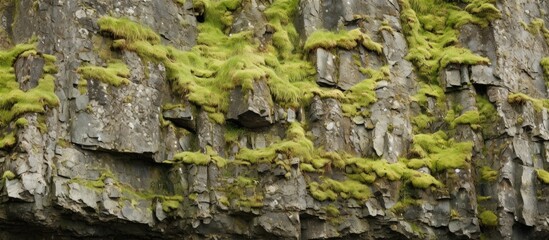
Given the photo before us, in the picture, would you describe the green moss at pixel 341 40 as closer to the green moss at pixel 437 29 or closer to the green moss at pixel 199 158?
the green moss at pixel 437 29

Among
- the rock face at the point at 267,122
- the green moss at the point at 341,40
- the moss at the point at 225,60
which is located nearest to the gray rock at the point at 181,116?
the rock face at the point at 267,122

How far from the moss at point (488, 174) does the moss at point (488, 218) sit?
1064 millimetres

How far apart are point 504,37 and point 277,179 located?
35.6 feet

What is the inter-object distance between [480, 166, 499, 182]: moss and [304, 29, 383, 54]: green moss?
519 centimetres

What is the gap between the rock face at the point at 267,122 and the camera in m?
20.8

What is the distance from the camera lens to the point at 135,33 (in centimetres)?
2331

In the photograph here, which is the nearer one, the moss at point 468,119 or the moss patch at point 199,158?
the moss patch at point 199,158

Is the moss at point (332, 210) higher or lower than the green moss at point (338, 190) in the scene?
lower

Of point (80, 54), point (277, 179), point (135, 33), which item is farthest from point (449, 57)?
point (80, 54)

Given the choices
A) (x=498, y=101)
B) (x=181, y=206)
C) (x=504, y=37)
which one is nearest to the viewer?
(x=181, y=206)

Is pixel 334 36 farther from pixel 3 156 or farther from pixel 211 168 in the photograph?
pixel 3 156

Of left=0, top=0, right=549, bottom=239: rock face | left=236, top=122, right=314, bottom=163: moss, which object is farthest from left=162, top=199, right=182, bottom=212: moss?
left=236, top=122, right=314, bottom=163: moss

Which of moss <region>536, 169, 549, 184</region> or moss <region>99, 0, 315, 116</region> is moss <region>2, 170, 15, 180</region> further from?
moss <region>536, 169, 549, 184</region>

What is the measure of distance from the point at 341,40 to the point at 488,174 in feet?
21.0
